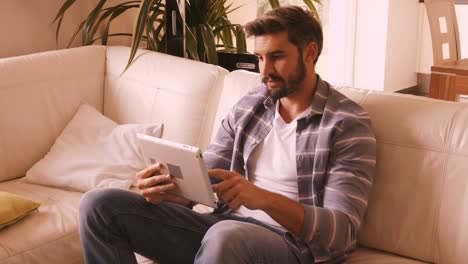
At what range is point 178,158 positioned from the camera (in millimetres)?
1703

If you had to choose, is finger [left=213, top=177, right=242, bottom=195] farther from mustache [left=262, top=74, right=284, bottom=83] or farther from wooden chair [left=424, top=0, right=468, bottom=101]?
wooden chair [left=424, top=0, right=468, bottom=101]

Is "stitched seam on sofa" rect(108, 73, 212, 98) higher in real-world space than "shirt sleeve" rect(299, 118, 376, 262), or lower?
higher

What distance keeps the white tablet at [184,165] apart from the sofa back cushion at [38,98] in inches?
38.5

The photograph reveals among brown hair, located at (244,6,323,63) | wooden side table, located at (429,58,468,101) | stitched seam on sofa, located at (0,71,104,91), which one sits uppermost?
brown hair, located at (244,6,323,63)

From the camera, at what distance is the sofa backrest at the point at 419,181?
1.81 meters

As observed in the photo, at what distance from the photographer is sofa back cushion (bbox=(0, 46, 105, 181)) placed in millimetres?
2594

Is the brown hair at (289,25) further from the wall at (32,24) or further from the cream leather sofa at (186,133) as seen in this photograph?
the wall at (32,24)

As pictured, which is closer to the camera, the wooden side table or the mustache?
the mustache

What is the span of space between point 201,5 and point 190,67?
625 mm

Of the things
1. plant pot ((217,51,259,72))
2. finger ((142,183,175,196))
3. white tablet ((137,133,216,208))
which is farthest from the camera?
plant pot ((217,51,259,72))

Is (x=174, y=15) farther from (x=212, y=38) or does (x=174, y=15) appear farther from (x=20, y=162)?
(x=20, y=162)

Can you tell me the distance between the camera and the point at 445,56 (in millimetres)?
3576

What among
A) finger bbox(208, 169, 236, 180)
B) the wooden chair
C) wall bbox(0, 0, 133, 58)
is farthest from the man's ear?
wall bbox(0, 0, 133, 58)

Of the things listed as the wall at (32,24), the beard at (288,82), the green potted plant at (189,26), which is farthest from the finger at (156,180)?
the wall at (32,24)
